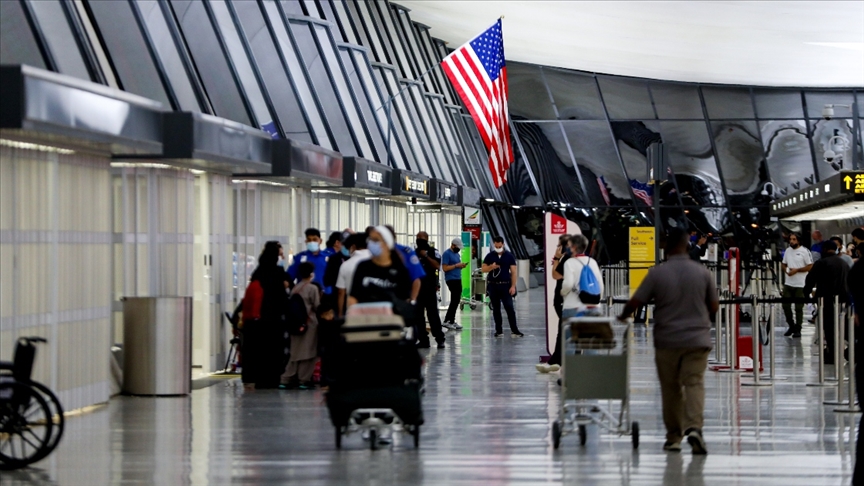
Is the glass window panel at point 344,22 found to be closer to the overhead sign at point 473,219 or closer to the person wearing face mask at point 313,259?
the overhead sign at point 473,219

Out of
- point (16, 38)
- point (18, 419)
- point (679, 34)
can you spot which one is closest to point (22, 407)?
point (18, 419)

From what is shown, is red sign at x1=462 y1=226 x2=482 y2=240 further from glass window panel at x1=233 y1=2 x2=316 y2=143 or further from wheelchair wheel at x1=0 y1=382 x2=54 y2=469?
wheelchair wheel at x1=0 y1=382 x2=54 y2=469

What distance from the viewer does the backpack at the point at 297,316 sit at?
Result: 14992 millimetres

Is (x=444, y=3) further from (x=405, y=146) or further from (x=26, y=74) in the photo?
(x=26, y=74)

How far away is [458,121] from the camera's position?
1725 inches

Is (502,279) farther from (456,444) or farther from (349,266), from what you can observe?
(456,444)

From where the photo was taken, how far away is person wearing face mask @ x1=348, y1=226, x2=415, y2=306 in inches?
439

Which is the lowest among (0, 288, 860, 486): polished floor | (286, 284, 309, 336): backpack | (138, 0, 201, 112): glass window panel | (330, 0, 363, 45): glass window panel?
(0, 288, 860, 486): polished floor

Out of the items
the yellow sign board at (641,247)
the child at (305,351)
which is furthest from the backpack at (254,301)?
the yellow sign board at (641,247)

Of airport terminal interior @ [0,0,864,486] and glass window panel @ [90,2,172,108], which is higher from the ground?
glass window panel @ [90,2,172,108]

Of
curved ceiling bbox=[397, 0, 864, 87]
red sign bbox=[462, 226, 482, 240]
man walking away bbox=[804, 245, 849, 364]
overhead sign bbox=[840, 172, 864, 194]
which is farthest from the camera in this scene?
red sign bbox=[462, 226, 482, 240]

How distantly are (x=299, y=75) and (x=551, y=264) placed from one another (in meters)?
8.19

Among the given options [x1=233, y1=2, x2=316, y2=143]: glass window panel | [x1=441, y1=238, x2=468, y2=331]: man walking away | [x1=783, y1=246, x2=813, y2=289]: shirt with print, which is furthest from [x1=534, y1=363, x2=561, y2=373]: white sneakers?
[x1=441, y1=238, x2=468, y2=331]: man walking away

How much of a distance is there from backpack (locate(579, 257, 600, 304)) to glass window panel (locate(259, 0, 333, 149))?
9.63m
